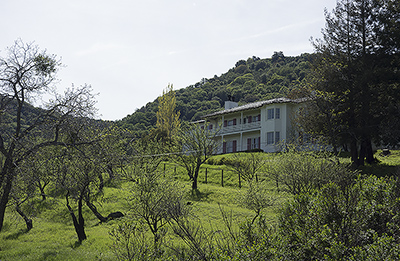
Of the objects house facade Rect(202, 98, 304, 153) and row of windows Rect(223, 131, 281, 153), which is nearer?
house facade Rect(202, 98, 304, 153)

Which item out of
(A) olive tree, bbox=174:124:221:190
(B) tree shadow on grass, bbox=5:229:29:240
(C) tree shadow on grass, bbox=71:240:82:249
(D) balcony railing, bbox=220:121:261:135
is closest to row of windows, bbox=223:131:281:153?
(D) balcony railing, bbox=220:121:261:135

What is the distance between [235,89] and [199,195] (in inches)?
2856

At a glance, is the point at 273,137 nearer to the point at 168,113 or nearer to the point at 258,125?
the point at 258,125

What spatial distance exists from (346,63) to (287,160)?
13311mm

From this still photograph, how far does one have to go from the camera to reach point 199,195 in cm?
2720

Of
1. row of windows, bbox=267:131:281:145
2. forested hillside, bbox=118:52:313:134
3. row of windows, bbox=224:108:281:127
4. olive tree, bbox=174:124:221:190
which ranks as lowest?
olive tree, bbox=174:124:221:190

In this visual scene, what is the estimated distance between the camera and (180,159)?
32.7 meters


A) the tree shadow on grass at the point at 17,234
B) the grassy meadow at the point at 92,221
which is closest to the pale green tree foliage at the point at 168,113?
the grassy meadow at the point at 92,221

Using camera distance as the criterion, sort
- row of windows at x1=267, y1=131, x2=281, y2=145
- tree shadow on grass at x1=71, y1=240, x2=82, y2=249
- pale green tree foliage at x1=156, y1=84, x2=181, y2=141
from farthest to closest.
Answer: pale green tree foliage at x1=156, y1=84, x2=181, y2=141, row of windows at x1=267, y1=131, x2=281, y2=145, tree shadow on grass at x1=71, y1=240, x2=82, y2=249

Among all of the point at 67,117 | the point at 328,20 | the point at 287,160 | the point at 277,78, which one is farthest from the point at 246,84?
the point at 67,117

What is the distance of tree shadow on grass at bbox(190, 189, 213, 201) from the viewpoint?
26.4 metres

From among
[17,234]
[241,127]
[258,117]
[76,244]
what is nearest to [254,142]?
[241,127]

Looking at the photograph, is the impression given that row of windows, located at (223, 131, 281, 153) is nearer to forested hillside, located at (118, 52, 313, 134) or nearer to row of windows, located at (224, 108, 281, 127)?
row of windows, located at (224, 108, 281, 127)

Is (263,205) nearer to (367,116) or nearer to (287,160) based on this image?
(287,160)
